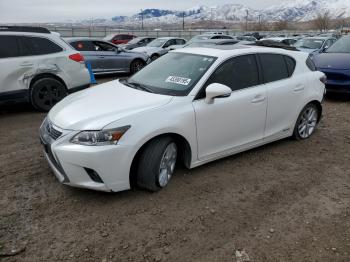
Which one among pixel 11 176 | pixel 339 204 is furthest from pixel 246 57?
pixel 11 176

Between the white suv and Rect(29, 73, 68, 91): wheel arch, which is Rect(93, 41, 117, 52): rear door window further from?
Rect(29, 73, 68, 91): wheel arch

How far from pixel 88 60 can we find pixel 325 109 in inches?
300

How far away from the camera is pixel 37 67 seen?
7.33 metres

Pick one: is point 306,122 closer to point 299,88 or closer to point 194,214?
point 299,88

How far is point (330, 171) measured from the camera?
4.82 meters

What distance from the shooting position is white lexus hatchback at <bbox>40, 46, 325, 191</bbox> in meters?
3.69

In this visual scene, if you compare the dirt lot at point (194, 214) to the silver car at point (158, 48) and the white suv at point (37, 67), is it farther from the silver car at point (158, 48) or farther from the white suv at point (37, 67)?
the silver car at point (158, 48)

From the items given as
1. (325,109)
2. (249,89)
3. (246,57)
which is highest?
(246,57)

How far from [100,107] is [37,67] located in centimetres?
391

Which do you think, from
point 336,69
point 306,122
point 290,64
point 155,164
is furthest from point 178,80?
point 336,69

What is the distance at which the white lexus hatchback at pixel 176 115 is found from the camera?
12.1 feet

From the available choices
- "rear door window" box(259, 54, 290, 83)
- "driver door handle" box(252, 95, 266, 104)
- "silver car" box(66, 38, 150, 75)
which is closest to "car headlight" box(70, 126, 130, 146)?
"driver door handle" box(252, 95, 266, 104)

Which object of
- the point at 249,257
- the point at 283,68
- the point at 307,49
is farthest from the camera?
the point at 307,49

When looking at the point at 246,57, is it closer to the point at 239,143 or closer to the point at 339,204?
the point at 239,143
